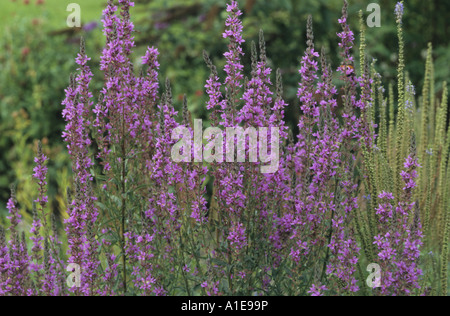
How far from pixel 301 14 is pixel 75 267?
4.85 metres

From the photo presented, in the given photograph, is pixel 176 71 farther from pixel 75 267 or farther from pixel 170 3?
pixel 75 267

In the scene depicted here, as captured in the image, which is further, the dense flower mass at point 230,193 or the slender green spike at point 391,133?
the slender green spike at point 391,133

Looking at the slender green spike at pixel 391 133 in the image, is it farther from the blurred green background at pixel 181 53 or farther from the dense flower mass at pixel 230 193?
the blurred green background at pixel 181 53

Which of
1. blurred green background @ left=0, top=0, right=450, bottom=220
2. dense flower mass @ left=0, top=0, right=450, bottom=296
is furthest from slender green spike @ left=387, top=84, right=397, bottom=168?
blurred green background @ left=0, top=0, right=450, bottom=220

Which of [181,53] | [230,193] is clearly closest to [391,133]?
[230,193]

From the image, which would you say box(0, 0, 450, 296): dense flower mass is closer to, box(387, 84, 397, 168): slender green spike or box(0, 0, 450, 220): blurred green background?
box(387, 84, 397, 168): slender green spike

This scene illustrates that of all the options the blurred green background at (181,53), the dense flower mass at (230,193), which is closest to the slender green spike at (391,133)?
the dense flower mass at (230,193)

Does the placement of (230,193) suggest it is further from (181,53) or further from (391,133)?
(181,53)

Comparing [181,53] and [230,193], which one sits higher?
[181,53]

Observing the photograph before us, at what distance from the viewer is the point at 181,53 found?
7.08 metres

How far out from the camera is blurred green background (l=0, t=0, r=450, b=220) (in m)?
6.83

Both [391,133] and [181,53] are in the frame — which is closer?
[391,133]

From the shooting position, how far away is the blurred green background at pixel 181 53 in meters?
6.83
